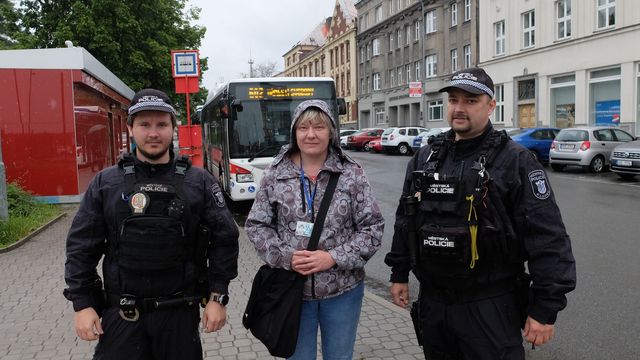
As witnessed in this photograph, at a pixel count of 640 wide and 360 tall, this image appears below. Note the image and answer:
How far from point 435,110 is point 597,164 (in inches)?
944

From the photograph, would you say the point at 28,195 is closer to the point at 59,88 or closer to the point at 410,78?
the point at 59,88

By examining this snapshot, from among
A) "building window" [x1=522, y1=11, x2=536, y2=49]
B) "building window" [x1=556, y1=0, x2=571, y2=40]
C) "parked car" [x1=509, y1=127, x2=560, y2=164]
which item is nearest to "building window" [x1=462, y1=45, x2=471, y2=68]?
"building window" [x1=522, y1=11, x2=536, y2=49]

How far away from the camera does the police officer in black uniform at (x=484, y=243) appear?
97.2 inches

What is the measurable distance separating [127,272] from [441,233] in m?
1.46

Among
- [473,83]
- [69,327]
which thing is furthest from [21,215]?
[473,83]

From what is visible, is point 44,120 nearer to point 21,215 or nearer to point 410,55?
point 21,215

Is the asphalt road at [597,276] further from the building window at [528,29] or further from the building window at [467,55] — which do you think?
the building window at [467,55]

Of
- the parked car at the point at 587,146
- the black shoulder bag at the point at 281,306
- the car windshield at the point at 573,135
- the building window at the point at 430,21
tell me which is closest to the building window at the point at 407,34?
the building window at the point at 430,21

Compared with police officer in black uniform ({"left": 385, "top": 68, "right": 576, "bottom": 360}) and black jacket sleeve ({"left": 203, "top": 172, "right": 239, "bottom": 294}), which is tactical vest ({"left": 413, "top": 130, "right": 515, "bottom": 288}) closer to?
police officer in black uniform ({"left": 385, "top": 68, "right": 576, "bottom": 360})

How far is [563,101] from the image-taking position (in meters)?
28.3

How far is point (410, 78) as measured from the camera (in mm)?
46094

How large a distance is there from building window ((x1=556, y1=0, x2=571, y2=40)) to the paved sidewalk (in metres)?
26.2

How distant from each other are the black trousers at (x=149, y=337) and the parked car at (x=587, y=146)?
1793 cm

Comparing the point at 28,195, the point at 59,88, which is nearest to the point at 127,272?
the point at 28,195
